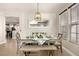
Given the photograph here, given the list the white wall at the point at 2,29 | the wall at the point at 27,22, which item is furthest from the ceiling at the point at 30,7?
the white wall at the point at 2,29

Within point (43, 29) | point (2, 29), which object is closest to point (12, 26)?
Result: point (2, 29)

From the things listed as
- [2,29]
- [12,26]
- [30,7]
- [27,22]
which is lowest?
[2,29]

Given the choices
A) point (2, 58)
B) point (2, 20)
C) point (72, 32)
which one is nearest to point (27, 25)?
point (2, 20)

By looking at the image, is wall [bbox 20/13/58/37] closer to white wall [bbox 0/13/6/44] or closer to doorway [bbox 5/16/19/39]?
doorway [bbox 5/16/19/39]

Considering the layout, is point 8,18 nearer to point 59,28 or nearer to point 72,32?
point 59,28

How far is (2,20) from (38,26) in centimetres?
200

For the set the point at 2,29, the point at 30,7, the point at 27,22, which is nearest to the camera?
the point at 30,7

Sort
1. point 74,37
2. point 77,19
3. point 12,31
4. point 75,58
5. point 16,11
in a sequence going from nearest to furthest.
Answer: point 75,58, point 77,19, point 74,37, point 12,31, point 16,11

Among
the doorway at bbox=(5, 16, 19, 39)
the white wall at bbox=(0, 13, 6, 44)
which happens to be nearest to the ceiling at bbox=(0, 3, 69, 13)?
the doorway at bbox=(5, 16, 19, 39)

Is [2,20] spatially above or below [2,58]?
above

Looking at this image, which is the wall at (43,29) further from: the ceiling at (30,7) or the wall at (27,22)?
the ceiling at (30,7)

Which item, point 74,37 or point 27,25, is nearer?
point 74,37

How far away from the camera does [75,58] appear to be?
106 cm

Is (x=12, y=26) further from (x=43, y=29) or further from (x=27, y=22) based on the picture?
(x=43, y=29)
